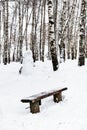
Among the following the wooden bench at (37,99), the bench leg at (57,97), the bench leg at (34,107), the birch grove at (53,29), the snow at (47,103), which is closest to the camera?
the snow at (47,103)

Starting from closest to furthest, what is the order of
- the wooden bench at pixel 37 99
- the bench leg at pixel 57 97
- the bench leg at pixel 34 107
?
the wooden bench at pixel 37 99
the bench leg at pixel 34 107
the bench leg at pixel 57 97

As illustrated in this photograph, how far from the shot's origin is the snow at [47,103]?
868cm

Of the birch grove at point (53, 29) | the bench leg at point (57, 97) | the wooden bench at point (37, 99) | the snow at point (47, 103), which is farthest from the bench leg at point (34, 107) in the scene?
the birch grove at point (53, 29)

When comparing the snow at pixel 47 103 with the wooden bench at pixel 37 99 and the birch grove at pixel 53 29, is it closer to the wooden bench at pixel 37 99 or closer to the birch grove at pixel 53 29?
the wooden bench at pixel 37 99

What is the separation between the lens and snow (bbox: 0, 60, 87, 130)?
8680 millimetres

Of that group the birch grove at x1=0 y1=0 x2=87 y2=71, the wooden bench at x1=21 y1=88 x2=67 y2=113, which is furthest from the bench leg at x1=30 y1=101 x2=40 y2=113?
the birch grove at x1=0 y1=0 x2=87 y2=71

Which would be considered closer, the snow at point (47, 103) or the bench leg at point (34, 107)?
the snow at point (47, 103)

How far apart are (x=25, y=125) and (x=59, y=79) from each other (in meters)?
5.01

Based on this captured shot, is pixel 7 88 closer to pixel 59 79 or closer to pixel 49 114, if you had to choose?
pixel 59 79

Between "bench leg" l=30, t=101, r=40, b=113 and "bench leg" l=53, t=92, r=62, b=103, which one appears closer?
"bench leg" l=30, t=101, r=40, b=113

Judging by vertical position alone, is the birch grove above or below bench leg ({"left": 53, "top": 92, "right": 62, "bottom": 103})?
above

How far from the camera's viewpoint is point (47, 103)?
10.7 metres

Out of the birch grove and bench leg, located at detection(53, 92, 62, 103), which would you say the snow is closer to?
bench leg, located at detection(53, 92, 62, 103)

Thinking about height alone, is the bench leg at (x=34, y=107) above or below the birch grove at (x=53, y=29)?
below
